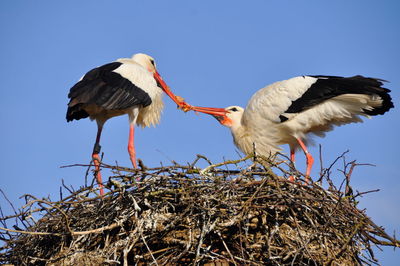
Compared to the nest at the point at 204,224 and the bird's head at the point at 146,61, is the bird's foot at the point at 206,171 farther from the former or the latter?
the bird's head at the point at 146,61

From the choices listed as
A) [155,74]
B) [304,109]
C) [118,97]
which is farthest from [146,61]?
[304,109]

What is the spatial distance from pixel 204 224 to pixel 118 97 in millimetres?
2683

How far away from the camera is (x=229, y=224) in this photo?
4.26 meters

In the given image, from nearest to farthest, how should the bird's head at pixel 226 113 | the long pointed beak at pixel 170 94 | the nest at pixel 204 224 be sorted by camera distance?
the nest at pixel 204 224 < the bird's head at pixel 226 113 < the long pointed beak at pixel 170 94

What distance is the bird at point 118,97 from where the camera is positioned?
6.36 metres

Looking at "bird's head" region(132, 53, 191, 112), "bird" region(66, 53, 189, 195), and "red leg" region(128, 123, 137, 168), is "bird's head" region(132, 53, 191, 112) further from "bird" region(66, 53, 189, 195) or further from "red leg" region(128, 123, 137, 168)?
"red leg" region(128, 123, 137, 168)

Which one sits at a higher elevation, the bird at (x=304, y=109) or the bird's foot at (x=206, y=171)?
the bird at (x=304, y=109)

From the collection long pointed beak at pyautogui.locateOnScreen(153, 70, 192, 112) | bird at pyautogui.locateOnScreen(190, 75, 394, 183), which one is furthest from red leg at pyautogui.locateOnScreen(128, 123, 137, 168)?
bird at pyautogui.locateOnScreen(190, 75, 394, 183)

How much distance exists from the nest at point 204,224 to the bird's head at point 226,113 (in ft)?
9.17

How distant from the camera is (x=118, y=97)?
256 inches

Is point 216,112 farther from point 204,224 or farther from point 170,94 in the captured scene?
point 204,224

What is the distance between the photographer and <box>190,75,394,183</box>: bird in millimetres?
6691

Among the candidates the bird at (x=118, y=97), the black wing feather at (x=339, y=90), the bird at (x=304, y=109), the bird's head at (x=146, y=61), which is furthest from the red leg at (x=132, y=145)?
the black wing feather at (x=339, y=90)

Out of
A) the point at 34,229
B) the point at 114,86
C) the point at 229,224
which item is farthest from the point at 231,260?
the point at 114,86
